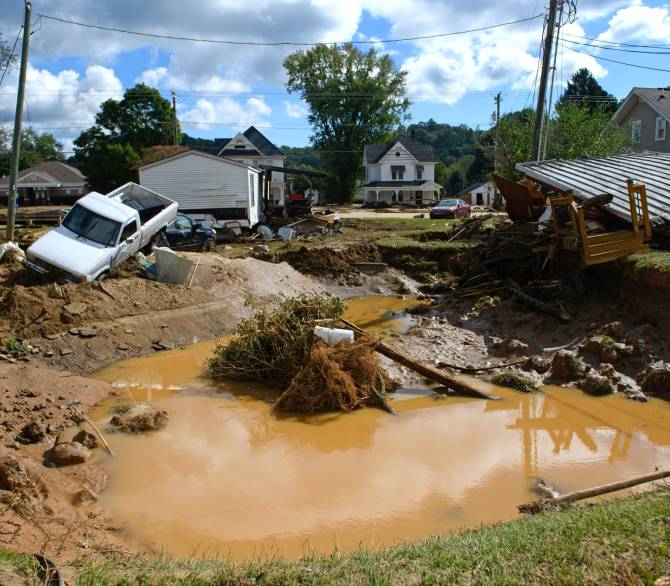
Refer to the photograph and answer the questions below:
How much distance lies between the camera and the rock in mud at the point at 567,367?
1127 centimetres

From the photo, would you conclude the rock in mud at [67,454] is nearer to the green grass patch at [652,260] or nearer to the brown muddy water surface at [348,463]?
→ the brown muddy water surface at [348,463]

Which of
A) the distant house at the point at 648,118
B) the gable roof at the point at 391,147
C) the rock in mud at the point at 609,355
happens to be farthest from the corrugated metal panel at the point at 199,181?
the gable roof at the point at 391,147

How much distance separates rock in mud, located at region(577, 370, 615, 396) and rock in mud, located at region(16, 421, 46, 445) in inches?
350

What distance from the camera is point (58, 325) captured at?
13008 millimetres

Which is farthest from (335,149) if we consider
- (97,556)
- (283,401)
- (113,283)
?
(97,556)

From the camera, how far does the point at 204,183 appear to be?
3036 cm

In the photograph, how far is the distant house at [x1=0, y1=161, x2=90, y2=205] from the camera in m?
63.6

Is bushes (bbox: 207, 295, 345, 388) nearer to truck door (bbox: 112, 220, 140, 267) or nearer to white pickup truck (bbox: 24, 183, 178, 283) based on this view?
white pickup truck (bbox: 24, 183, 178, 283)

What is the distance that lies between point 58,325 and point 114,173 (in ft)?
114

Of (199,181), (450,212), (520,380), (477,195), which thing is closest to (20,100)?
(199,181)

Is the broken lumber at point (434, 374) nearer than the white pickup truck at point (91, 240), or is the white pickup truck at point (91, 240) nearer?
the broken lumber at point (434, 374)

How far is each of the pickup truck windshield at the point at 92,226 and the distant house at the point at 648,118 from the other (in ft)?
111

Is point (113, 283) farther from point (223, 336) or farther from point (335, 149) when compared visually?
point (335, 149)

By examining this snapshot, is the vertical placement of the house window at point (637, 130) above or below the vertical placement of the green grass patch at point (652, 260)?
above
